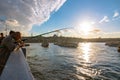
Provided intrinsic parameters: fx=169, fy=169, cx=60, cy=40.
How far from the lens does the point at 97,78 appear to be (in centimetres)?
1966

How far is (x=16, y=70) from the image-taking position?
4766mm

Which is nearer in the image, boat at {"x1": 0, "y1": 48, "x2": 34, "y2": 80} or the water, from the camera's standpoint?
boat at {"x1": 0, "y1": 48, "x2": 34, "y2": 80}

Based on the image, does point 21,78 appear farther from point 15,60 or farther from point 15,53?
point 15,53

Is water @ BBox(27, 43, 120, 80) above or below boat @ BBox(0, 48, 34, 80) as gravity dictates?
below

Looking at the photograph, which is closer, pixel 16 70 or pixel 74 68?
pixel 16 70

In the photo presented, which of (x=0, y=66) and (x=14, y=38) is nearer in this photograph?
(x=0, y=66)

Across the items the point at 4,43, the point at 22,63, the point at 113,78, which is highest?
the point at 4,43

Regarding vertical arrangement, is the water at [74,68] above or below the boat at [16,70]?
below

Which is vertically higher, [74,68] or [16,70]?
[16,70]

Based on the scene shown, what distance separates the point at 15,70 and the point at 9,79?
34cm

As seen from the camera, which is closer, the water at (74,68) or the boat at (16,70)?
the boat at (16,70)

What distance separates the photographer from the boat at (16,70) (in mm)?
4559

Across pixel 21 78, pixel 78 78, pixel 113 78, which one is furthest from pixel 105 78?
pixel 21 78

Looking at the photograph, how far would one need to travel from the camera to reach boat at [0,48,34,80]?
4.56m
